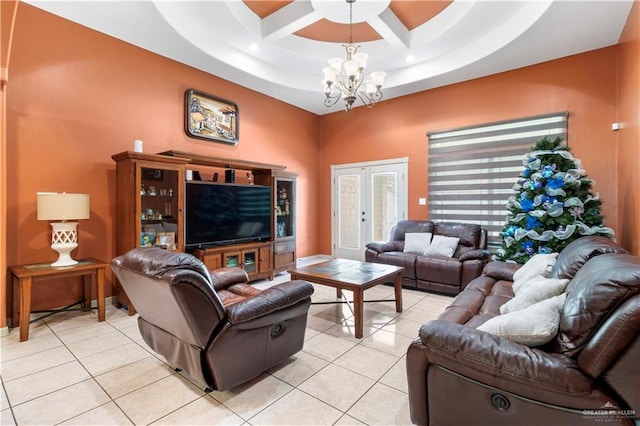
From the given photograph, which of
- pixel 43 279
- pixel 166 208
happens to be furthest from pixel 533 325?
pixel 43 279

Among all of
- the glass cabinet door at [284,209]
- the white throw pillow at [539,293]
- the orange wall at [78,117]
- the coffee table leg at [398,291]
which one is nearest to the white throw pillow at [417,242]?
the coffee table leg at [398,291]

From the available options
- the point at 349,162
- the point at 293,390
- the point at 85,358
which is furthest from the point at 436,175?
the point at 85,358

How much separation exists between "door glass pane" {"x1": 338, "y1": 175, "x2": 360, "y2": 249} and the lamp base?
15.2ft

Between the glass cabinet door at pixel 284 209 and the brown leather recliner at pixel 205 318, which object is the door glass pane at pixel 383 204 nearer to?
the glass cabinet door at pixel 284 209

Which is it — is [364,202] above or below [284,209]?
above

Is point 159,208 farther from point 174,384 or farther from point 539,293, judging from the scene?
point 539,293

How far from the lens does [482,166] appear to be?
488cm

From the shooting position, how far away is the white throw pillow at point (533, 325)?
4.67 ft

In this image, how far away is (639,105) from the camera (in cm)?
289

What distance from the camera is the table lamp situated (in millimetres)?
2924

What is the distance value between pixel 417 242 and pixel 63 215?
4.48 m

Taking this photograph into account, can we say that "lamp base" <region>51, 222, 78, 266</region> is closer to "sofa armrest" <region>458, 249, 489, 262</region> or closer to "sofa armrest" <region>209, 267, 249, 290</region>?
"sofa armrest" <region>209, 267, 249, 290</region>

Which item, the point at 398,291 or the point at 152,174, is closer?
the point at 398,291

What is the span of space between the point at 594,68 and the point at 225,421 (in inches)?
226
